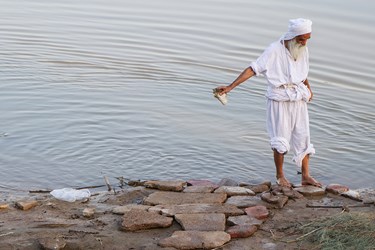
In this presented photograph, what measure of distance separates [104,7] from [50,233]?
35.0 feet

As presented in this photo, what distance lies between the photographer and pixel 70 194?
7367 mm

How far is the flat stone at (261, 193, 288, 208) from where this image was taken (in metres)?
7.08

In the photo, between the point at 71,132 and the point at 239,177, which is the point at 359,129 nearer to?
the point at 239,177

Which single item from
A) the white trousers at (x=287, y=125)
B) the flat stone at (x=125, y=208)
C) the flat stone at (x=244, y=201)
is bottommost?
the flat stone at (x=125, y=208)

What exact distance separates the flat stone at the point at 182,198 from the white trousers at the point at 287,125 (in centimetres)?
79

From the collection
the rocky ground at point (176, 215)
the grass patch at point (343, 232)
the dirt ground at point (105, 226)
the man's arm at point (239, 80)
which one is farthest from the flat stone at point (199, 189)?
the grass patch at point (343, 232)

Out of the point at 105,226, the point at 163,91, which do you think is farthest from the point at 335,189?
the point at 163,91

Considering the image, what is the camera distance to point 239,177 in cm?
854

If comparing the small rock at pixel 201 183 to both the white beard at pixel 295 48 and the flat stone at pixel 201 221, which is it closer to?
the flat stone at pixel 201 221

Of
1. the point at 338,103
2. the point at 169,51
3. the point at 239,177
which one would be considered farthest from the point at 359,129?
the point at 169,51

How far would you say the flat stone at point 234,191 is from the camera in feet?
24.2

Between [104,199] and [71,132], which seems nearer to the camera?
[104,199]

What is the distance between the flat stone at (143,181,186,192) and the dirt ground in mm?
153

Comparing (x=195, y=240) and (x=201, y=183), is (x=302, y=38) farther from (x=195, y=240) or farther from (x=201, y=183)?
(x=195, y=240)
